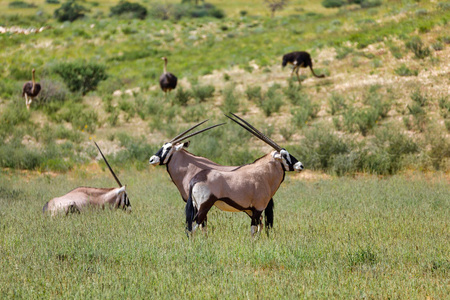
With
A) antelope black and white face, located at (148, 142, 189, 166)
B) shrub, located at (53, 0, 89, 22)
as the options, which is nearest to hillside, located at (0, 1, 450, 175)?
antelope black and white face, located at (148, 142, 189, 166)

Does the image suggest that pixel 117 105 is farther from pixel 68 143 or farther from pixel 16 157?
pixel 16 157

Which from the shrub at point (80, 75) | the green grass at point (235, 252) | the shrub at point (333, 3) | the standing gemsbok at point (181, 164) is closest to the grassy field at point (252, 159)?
the green grass at point (235, 252)

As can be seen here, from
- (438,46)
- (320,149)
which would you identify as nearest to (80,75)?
(320,149)

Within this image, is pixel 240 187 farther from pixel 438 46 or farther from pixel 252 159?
pixel 438 46

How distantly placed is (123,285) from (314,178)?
29.2 ft

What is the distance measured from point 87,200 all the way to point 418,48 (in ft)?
58.4

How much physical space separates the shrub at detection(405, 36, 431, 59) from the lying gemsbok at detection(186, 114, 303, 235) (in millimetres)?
17424

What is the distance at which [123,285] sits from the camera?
5.05 meters

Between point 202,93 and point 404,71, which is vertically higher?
point 404,71

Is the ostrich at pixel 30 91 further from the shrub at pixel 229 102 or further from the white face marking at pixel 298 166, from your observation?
the white face marking at pixel 298 166

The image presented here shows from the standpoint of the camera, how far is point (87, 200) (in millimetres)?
8727

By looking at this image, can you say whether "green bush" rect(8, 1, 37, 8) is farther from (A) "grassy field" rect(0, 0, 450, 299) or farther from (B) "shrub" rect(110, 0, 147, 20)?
(A) "grassy field" rect(0, 0, 450, 299)

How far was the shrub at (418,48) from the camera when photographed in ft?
72.3

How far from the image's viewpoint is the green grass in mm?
4980
